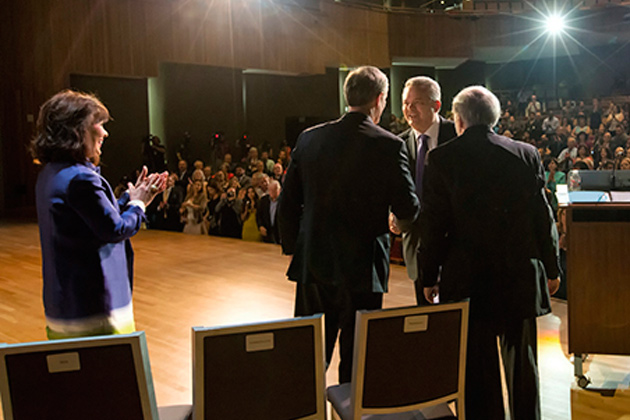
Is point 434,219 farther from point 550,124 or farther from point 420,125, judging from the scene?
point 550,124

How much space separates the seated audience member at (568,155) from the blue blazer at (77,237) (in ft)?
23.6

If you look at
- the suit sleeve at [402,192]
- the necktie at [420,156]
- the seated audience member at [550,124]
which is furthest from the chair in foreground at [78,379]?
the seated audience member at [550,124]

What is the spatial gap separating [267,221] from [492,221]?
14.8 ft

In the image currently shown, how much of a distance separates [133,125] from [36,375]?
9.74 m

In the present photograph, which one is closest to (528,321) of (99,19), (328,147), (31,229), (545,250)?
(545,250)

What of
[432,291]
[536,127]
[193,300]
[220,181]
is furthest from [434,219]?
[536,127]

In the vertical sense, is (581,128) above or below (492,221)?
above

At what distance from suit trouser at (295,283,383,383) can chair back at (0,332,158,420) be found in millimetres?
731

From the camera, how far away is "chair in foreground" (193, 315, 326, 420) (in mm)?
1314

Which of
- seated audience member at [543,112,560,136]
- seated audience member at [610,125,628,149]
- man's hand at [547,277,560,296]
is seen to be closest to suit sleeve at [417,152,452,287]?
man's hand at [547,277,560,296]

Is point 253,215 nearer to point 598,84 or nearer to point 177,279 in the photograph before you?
point 177,279

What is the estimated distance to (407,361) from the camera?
1.46m

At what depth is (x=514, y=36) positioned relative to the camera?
47.4 ft

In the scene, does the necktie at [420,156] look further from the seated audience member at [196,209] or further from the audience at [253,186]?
the seated audience member at [196,209]
